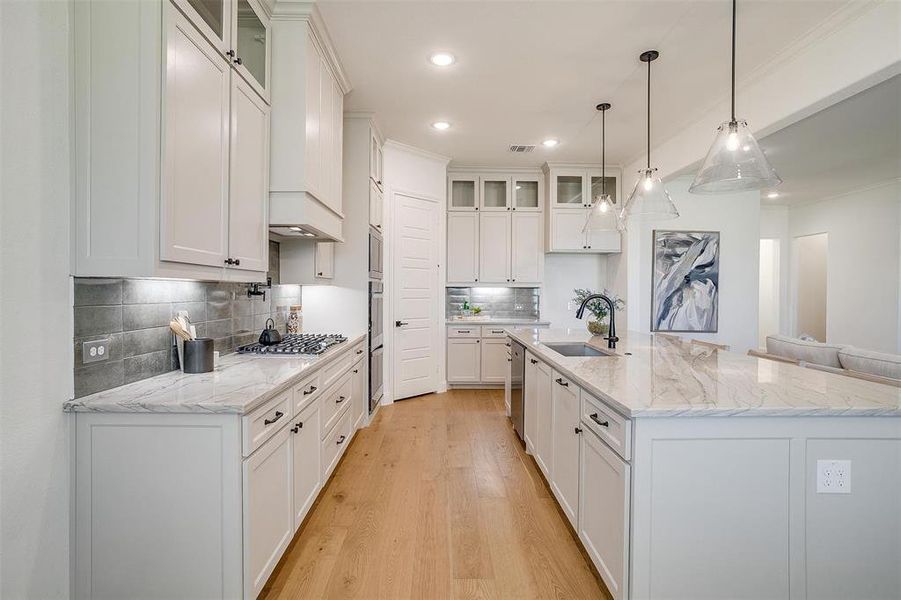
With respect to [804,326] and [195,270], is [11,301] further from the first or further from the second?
[804,326]

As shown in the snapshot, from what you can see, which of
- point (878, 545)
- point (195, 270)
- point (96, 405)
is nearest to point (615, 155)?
point (878, 545)

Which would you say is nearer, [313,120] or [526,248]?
[313,120]

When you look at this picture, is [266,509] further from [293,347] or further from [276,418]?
[293,347]

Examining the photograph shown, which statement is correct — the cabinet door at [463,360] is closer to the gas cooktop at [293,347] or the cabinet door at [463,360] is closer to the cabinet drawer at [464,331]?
the cabinet drawer at [464,331]

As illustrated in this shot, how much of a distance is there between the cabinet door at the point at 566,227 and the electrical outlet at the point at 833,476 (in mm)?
4212

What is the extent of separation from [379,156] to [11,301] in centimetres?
350

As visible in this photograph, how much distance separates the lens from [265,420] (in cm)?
172

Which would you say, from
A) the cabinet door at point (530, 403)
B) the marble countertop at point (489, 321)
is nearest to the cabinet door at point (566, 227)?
the marble countertop at point (489, 321)

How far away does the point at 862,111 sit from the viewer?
3533 millimetres

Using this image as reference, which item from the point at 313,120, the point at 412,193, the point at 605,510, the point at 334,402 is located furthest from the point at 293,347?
the point at 412,193

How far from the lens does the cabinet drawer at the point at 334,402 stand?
256cm

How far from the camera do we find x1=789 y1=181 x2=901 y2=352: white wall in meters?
5.53

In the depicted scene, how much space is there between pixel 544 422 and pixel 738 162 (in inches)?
71.2

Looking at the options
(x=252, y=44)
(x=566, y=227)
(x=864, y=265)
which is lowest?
(x=864, y=265)
